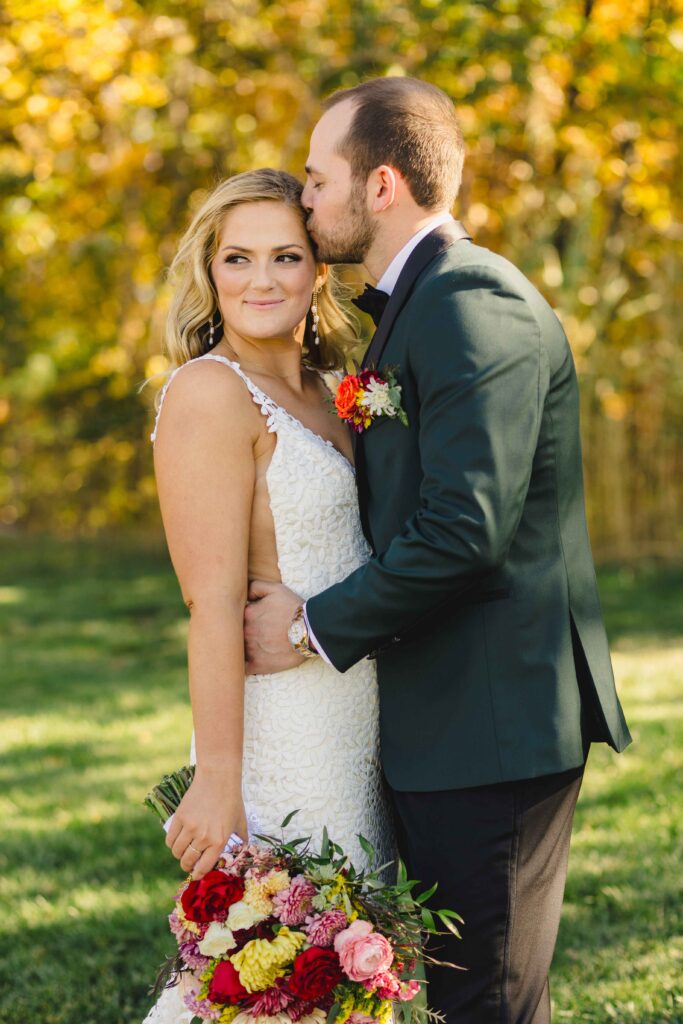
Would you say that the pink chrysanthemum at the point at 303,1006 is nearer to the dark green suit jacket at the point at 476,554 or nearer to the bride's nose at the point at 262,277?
the dark green suit jacket at the point at 476,554

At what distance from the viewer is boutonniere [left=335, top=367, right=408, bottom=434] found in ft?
7.57

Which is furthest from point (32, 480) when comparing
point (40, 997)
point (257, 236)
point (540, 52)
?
point (257, 236)

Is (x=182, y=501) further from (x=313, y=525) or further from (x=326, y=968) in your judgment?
(x=326, y=968)

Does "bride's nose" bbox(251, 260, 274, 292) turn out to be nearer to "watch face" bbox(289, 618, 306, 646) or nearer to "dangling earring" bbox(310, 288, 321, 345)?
"dangling earring" bbox(310, 288, 321, 345)

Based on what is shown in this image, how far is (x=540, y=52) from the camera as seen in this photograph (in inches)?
274

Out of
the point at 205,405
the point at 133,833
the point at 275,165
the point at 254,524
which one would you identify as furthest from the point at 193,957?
the point at 275,165

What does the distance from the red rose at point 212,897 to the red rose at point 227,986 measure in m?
0.09

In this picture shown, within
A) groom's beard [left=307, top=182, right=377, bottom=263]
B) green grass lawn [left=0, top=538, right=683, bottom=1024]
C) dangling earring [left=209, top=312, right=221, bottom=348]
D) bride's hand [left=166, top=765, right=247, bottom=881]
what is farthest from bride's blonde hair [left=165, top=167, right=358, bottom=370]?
green grass lawn [left=0, top=538, right=683, bottom=1024]

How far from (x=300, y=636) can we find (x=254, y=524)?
30 cm

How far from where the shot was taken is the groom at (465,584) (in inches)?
85.3

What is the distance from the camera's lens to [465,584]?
2.20 metres

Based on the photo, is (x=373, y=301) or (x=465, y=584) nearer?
(x=465, y=584)

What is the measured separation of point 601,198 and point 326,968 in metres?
10.1

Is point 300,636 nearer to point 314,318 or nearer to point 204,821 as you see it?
point 204,821
